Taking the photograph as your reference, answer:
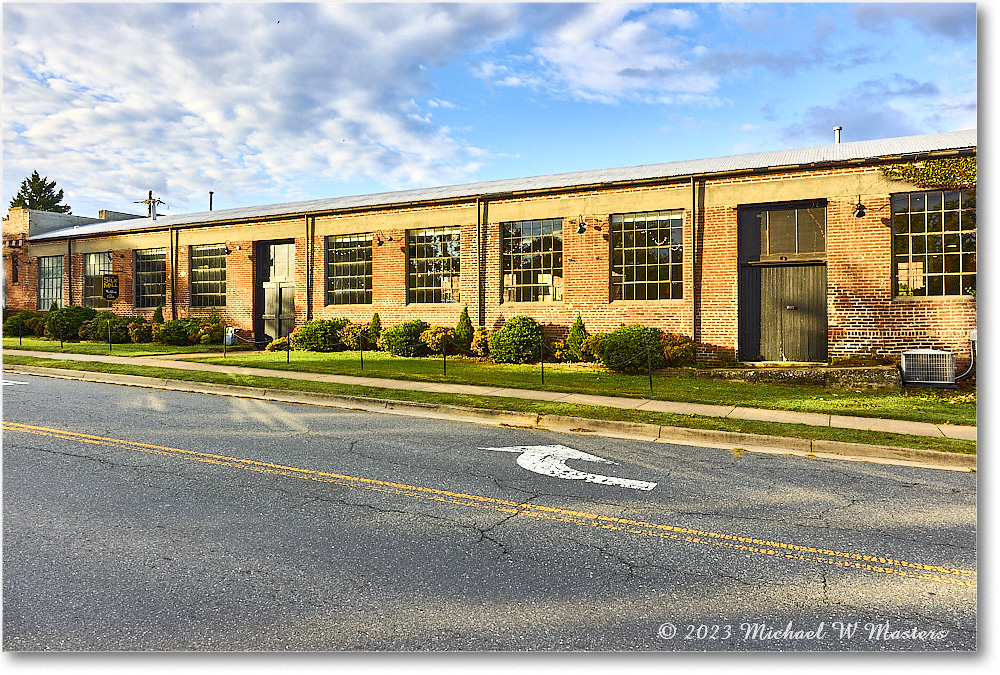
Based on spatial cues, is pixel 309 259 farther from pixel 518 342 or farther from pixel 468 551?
pixel 468 551

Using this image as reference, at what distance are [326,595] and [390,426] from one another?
19.8 feet

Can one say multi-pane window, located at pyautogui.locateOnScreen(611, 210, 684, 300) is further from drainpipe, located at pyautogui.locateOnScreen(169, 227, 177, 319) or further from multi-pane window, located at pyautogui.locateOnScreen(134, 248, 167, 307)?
multi-pane window, located at pyautogui.locateOnScreen(134, 248, 167, 307)

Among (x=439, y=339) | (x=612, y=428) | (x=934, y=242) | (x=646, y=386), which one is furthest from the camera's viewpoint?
(x=439, y=339)

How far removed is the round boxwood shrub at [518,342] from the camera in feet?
61.8

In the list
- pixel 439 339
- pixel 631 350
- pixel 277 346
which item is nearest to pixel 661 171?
pixel 631 350

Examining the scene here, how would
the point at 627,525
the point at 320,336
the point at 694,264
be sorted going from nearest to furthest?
the point at 627,525 → the point at 694,264 → the point at 320,336

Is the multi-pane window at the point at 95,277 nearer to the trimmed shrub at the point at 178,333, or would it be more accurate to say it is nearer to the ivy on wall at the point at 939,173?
the trimmed shrub at the point at 178,333

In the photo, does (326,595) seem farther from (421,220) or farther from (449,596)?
(421,220)

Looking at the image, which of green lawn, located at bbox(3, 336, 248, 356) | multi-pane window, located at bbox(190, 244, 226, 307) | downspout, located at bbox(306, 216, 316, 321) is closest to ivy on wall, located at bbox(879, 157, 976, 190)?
downspout, located at bbox(306, 216, 316, 321)

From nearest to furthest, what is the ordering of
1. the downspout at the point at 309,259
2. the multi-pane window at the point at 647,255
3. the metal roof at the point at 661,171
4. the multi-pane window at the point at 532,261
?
the metal roof at the point at 661,171
the multi-pane window at the point at 647,255
the multi-pane window at the point at 532,261
the downspout at the point at 309,259

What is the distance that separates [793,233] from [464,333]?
33.1ft

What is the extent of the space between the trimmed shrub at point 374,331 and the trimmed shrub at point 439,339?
2.54 meters

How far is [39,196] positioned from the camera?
2589 inches

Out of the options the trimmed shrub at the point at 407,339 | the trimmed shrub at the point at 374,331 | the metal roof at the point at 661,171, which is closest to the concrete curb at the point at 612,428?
the trimmed shrub at the point at 407,339
